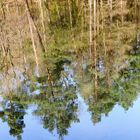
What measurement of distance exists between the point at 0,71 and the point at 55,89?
18.4ft

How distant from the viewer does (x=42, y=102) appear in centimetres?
1327

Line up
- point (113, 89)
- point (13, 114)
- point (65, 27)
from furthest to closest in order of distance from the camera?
point (65, 27)
point (13, 114)
point (113, 89)

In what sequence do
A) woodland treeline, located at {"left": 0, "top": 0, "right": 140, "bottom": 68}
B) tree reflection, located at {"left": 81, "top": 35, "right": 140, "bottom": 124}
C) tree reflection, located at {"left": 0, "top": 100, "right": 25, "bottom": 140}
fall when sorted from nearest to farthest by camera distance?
tree reflection, located at {"left": 81, "top": 35, "right": 140, "bottom": 124} < tree reflection, located at {"left": 0, "top": 100, "right": 25, "bottom": 140} < woodland treeline, located at {"left": 0, "top": 0, "right": 140, "bottom": 68}

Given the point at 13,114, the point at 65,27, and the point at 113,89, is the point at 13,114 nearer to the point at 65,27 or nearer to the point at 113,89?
the point at 113,89

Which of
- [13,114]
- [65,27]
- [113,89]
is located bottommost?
[113,89]

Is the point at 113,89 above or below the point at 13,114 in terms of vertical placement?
below

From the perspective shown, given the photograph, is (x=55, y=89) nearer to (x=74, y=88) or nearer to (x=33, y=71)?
(x=74, y=88)

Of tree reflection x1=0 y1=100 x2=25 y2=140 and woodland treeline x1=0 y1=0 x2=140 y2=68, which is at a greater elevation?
woodland treeline x1=0 y1=0 x2=140 y2=68

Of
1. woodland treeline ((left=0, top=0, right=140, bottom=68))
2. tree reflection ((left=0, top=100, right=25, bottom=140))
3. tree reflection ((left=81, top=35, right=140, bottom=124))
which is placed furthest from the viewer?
woodland treeline ((left=0, top=0, right=140, bottom=68))

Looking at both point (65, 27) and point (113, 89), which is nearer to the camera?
point (113, 89)

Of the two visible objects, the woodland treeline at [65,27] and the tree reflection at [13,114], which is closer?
the tree reflection at [13,114]

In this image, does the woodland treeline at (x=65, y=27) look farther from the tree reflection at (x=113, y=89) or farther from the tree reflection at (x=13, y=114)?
the tree reflection at (x=13, y=114)

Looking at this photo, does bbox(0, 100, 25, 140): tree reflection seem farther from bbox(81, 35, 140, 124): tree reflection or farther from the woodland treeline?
the woodland treeline

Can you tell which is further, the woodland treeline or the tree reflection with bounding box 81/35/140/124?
the woodland treeline
